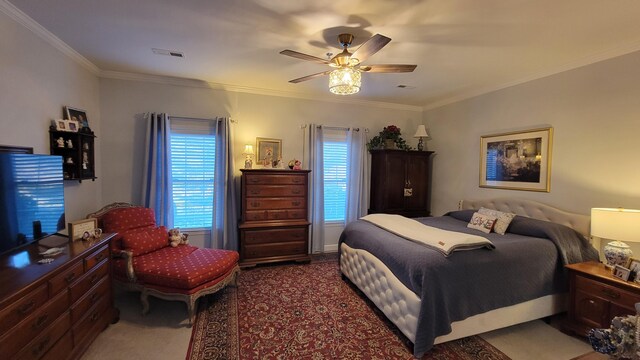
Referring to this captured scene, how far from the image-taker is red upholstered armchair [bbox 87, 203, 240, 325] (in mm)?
2611

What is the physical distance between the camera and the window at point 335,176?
4824mm

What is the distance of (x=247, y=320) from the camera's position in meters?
2.69

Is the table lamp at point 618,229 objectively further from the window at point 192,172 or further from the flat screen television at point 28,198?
the flat screen television at point 28,198

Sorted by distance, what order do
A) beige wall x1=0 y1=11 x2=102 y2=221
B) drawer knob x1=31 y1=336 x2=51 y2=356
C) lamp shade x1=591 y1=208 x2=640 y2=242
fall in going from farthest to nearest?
lamp shade x1=591 y1=208 x2=640 y2=242 → beige wall x1=0 y1=11 x2=102 y2=221 → drawer knob x1=31 y1=336 x2=51 y2=356

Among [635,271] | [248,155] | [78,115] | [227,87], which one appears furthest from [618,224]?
[78,115]

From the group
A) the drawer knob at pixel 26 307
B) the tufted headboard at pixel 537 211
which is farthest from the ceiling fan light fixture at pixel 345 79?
the tufted headboard at pixel 537 211

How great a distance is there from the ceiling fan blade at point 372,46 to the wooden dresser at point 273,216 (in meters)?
2.24

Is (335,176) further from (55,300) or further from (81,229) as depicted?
(55,300)

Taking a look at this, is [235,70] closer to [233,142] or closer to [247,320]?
[233,142]

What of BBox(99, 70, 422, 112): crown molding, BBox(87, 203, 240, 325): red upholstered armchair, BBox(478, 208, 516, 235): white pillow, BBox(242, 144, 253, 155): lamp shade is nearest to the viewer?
BBox(87, 203, 240, 325): red upholstered armchair

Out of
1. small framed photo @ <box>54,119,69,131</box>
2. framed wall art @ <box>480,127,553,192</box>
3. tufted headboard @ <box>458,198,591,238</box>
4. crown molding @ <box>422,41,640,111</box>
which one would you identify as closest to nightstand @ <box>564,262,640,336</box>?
tufted headboard @ <box>458,198,591,238</box>

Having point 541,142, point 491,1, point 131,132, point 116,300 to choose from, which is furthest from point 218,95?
point 541,142

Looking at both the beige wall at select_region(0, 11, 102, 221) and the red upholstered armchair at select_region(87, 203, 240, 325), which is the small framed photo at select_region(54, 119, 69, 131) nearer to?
the beige wall at select_region(0, 11, 102, 221)

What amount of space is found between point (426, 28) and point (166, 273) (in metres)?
3.28
